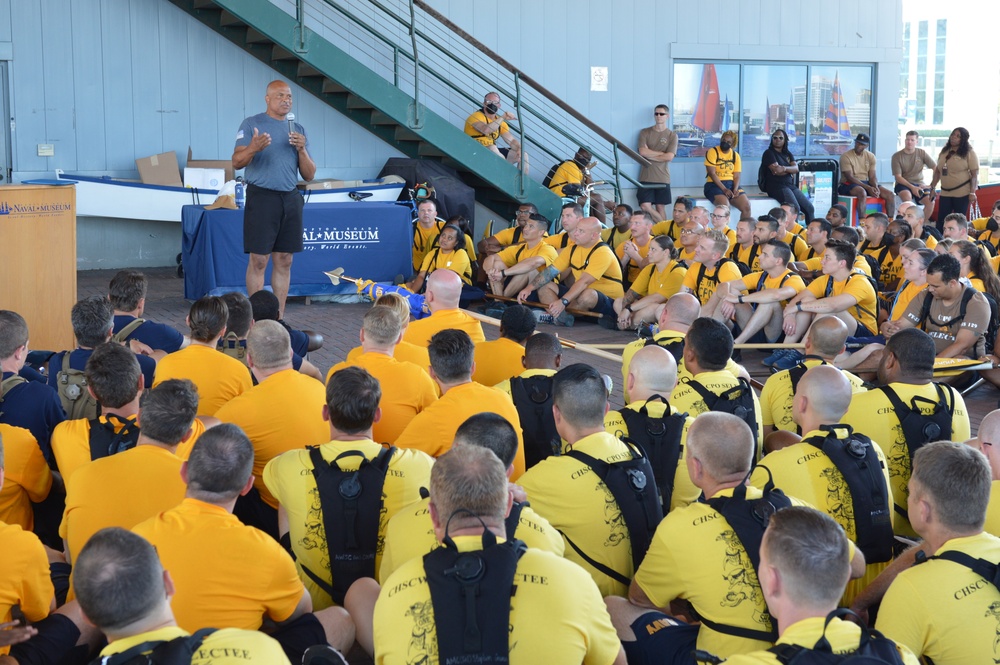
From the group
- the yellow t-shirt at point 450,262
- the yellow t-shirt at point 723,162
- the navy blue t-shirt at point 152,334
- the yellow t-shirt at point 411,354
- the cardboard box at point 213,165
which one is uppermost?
the yellow t-shirt at point 723,162

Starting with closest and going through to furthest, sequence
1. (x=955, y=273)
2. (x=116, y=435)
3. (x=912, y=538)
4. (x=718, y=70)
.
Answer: (x=116, y=435) → (x=912, y=538) → (x=955, y=273) → (x=718, y=70)

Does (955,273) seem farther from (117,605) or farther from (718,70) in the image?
(718,70)

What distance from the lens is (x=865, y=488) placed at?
405 cm

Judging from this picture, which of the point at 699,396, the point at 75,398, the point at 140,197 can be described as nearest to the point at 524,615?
the point at 699,396

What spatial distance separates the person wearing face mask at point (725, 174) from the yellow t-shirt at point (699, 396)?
12226mm

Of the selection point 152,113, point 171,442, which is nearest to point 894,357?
point 171,442

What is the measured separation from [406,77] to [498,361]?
32.9 ft

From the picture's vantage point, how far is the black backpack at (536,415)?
5.28 m

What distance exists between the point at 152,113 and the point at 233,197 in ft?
10.3

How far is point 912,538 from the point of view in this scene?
15.9ft

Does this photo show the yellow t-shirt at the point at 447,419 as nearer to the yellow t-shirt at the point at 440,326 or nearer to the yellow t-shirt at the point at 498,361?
the yellow t-shirt at the point at 498,361

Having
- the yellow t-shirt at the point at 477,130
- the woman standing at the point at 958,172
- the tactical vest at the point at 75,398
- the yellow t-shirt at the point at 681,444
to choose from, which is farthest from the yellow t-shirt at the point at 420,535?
the woman standing at the point at 958,172

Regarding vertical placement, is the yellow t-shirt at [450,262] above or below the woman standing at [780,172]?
below

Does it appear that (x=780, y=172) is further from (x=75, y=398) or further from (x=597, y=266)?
(x=75, y=398)
